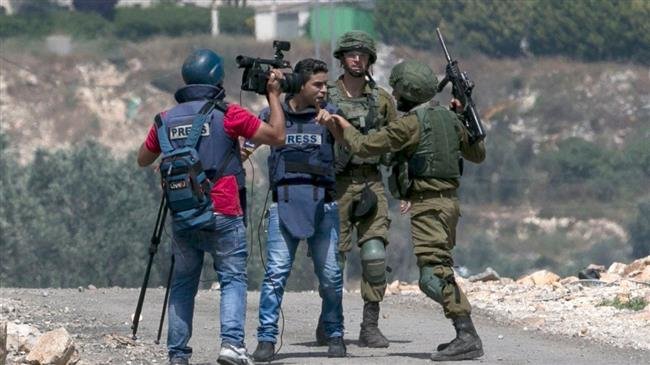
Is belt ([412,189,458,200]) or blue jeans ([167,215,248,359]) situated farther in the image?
belt ([412,189,458,200])

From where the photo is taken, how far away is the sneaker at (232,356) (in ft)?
30.0

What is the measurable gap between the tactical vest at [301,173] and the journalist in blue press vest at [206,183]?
73 centimetres

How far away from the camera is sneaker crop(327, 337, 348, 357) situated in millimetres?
10250

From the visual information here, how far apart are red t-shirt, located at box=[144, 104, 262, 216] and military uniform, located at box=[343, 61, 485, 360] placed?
0.97m

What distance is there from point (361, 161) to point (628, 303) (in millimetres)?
3474

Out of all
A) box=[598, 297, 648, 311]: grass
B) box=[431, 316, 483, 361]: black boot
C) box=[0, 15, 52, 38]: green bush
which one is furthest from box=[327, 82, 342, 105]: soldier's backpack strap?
box=[0, 15, 52, 38]: green bush

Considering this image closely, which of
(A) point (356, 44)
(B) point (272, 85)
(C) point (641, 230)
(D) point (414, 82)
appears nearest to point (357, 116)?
(A) point (356, 44)

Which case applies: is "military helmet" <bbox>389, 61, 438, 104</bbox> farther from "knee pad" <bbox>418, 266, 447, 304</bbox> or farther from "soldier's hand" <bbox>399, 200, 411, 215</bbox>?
"knee pad" <bbox>418, 266, 447, 304</bbox>

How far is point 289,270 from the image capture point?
33.1 feet

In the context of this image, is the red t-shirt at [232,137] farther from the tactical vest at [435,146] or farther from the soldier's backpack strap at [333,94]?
the soldier's backpack strap at [333,94]

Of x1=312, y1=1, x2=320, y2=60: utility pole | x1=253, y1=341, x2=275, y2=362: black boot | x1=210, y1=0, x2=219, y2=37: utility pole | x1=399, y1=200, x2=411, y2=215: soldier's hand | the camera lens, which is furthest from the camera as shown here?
x1=210, y1=0, x2=219, y2=37: utility pole

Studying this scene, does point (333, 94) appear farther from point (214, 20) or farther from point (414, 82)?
point (214, 20)

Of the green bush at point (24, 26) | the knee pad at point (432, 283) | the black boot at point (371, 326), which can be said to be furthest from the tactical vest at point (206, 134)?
the green bush at point (24, 26)

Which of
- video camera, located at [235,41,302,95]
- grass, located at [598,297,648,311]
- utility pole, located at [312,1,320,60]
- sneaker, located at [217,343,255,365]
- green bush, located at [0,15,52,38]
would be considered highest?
video camera, located at [235,41,302,95]
